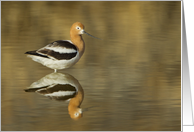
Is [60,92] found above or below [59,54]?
below

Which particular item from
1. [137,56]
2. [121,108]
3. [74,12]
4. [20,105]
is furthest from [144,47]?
→ [20,105]

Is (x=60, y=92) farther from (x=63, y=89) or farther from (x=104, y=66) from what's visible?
(x=104, y=66)

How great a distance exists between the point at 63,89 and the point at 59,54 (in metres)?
0.59

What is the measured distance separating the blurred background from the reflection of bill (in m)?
0.07

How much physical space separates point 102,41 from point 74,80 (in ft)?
4.86

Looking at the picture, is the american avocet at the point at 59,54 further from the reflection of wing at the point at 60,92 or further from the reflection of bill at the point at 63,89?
the reflection of wing at the point at 60,92

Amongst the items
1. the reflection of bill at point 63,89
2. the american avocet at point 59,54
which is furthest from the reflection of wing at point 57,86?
the american avocet at point 59,54

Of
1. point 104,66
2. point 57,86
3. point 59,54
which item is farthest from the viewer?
point 104,66

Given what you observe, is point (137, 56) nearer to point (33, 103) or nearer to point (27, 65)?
point (27, 65)

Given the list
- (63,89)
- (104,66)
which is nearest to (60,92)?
(63,89)

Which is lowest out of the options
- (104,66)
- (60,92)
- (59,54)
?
(60,92)

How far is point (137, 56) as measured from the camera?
491 cm

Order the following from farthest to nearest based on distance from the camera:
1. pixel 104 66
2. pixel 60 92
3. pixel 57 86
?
1. pixel 104 66
2. pixel 57 86
3. pixel 60 92

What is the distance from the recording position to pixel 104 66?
4.59m
